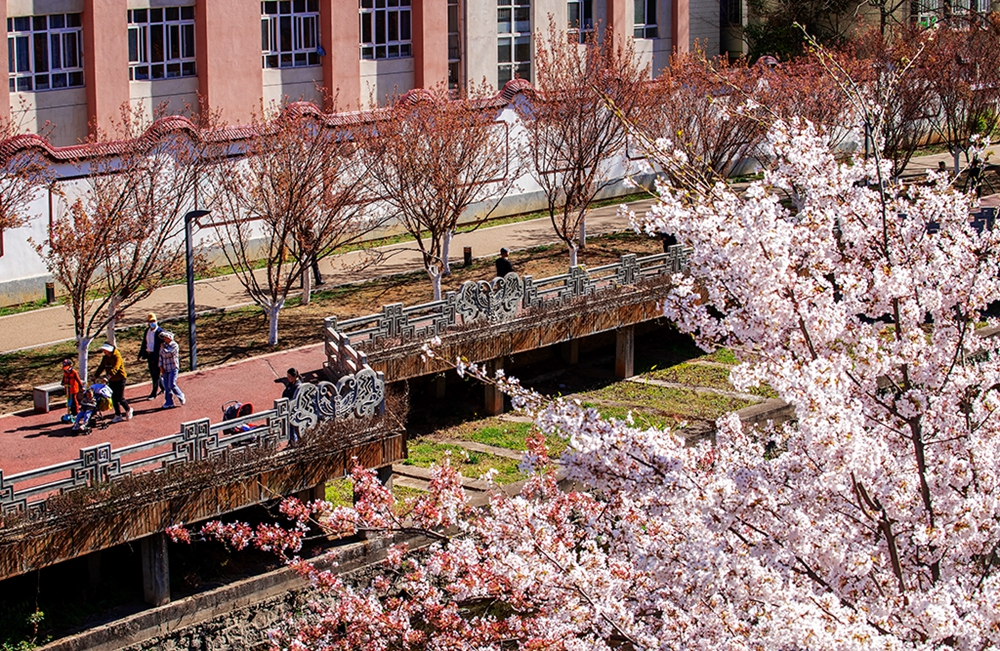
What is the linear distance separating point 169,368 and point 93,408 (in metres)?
1.52

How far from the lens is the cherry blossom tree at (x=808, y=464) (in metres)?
9.37

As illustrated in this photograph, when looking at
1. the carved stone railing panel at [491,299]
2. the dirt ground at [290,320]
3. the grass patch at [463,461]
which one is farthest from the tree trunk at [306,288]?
the grass patch at [463,461]

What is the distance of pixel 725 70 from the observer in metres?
41.3

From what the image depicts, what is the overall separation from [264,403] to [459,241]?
14.4 metres

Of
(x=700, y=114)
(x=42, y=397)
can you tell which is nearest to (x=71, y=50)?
(x=42, y=397)

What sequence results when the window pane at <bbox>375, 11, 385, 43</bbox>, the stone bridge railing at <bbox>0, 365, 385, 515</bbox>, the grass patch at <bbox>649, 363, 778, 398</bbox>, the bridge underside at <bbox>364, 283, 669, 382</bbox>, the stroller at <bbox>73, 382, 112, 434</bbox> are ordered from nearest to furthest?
1. the stone bridge railing at <bbox>0, 365, 385, 515</bbox>
2. the stroller at <bbox>73, 382, 112, 434</bbox>
3. the bridge underside at <bbox>364, 283, 669, 382</bbox>
4. the grass patch at <bbox>649, 363, 778, 398</bbox>
5. the window pane at <bbox>375, 11, 385, 43</bbox>

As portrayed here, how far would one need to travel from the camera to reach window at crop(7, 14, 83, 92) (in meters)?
32.5

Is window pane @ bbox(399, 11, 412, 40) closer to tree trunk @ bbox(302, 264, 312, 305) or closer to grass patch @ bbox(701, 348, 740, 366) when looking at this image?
tree trunk @ bbox(302, 264, 312, 305)

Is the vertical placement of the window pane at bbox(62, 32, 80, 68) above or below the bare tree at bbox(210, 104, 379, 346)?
above

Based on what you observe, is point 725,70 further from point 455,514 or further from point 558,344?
point 455,514

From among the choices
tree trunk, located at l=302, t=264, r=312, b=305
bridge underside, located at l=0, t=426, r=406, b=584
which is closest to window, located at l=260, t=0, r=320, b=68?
tree trunk, located at l=302, t=264, r=312, b=305

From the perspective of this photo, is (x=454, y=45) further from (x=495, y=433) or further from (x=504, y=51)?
(x=495, y=433)

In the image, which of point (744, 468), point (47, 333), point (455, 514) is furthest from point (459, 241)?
point (744, 468)

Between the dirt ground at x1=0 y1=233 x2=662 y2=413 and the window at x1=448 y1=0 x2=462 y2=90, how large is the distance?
9257 mm
